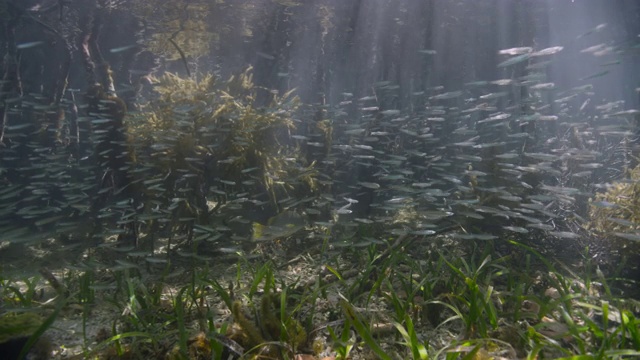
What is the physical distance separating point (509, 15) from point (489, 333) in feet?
74.0

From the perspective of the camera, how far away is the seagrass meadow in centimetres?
342

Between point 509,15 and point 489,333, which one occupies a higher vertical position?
point 509,15

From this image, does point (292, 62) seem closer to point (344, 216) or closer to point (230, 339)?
point (344, 216)

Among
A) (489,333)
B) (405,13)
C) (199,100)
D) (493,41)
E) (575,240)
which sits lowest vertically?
(575,240)

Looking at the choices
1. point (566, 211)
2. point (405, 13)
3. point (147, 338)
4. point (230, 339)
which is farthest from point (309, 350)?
point (405, 13)

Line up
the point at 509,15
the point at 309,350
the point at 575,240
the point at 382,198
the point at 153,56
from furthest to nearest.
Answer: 1. the point at 153,56
2. the point at 509,15
3. the point at 382,198
4. the point at 575,240
5. the point at 309,350

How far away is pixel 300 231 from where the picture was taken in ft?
23.6

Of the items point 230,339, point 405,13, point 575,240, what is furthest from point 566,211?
point 405,13

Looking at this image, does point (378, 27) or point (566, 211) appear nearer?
point (566, 211)

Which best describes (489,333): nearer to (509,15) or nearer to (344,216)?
(344,216)

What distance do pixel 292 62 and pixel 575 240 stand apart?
24.3 meters

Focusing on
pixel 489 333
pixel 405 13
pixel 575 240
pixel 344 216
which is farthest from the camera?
pixel 405 13

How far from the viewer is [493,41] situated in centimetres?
2466

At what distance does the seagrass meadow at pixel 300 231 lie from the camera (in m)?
3.42
